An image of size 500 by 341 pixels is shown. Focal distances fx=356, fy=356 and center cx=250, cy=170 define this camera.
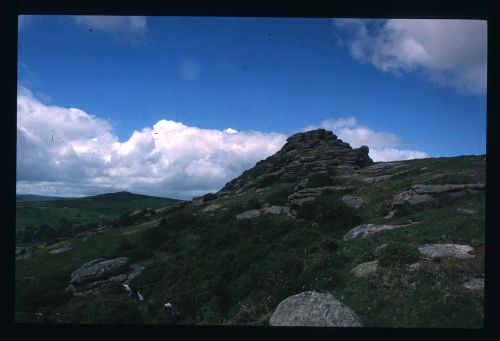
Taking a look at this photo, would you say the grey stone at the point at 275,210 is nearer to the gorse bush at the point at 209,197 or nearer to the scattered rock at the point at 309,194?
the scattered rock at the point at 309,194

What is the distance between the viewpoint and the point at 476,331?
7438mm

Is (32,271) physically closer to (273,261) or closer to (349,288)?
(273,261)

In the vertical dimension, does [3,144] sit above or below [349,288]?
above

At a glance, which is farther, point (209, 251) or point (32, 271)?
point (32, 271)

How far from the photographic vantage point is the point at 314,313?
1213 cm

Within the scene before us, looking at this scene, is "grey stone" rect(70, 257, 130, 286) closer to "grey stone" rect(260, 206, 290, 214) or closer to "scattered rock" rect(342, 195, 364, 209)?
"grey stone" rect(260, 206, 290, 214)

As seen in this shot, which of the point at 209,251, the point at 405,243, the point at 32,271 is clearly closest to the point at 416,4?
the point at 405,243

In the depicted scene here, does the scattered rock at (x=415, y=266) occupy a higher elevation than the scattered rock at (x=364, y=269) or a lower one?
higher

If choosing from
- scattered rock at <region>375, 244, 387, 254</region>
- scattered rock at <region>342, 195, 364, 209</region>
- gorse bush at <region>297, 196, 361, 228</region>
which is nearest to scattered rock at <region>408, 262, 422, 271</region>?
scattered rock at <region>375, 244, 387, 254</region>

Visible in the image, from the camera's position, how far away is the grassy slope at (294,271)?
1244 cm

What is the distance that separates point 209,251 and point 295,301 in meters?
13.6

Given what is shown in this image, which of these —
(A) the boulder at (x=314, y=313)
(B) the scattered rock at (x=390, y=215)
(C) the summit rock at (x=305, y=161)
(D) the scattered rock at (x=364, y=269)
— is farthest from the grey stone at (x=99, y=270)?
(C) the summit rock at (x=305, y=161)

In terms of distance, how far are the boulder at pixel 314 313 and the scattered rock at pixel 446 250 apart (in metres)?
5.90

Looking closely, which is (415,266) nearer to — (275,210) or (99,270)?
(275,210)
